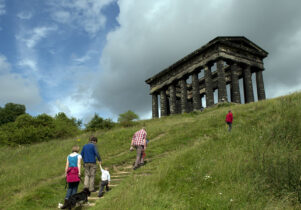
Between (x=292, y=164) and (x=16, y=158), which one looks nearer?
(x=292, y=164)

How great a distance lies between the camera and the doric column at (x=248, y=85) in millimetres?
Answer: 32688

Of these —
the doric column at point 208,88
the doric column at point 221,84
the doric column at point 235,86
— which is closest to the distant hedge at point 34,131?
the doric column at point 208,88

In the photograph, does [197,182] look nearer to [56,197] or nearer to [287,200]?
[287,200]

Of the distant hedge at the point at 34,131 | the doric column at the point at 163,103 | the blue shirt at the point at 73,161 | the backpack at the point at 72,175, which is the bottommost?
the backpack at the point at 72,175

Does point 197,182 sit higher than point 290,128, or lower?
lower

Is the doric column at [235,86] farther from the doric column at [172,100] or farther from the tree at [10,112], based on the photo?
the tree at [10,112]

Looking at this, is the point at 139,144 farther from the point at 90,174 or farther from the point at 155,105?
the point at 155,105

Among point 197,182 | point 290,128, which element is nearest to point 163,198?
point 197,182

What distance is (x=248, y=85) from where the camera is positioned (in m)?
33.0

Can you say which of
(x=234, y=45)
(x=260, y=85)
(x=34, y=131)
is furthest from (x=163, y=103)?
(x=34, y=131)

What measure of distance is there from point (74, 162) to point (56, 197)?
2.76 metres

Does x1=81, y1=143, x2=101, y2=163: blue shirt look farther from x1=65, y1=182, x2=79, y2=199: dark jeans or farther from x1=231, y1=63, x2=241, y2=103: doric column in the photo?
x1=231, y1=63, x2=241, y2=103: doric column

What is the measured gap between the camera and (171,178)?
6.39 metres

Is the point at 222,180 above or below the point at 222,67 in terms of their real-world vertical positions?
below
